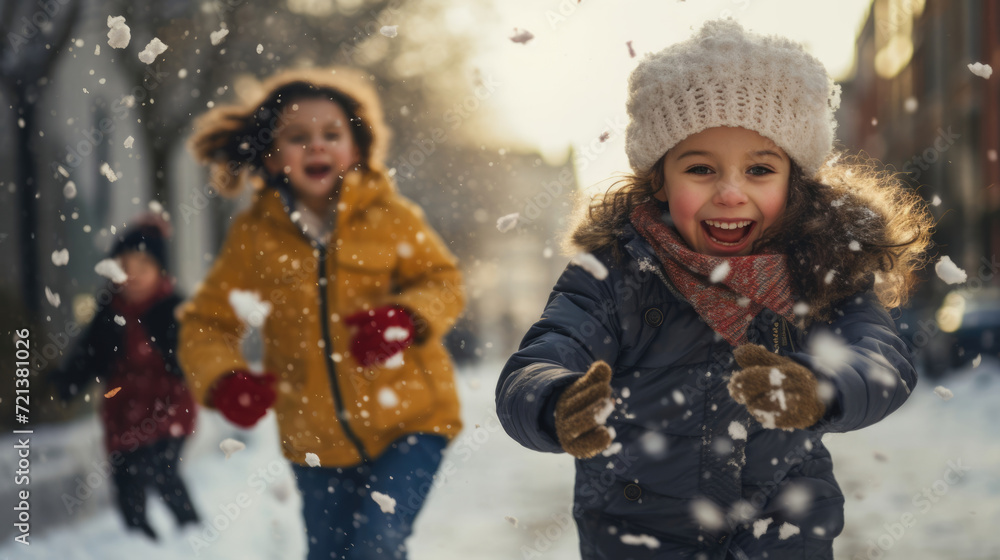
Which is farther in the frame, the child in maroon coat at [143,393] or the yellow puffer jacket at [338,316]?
the child in maroon coat at [143,393]

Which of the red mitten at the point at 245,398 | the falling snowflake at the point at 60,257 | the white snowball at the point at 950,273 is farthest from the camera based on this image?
the falling snowflake at the point at 60,257

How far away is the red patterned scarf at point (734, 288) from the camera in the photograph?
1.98 meters

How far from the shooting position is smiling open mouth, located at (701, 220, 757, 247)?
2.13 meters

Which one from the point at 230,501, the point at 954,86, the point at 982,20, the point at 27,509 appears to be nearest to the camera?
the point at 27,509

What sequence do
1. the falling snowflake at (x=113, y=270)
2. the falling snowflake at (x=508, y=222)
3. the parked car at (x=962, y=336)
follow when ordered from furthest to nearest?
the parked car at (x=962, y=336) → the falling snowflake at (x=113, y=270) → the falling snowflake at (x=508, y=222)

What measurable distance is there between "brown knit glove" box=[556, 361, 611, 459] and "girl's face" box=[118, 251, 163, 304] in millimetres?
3959

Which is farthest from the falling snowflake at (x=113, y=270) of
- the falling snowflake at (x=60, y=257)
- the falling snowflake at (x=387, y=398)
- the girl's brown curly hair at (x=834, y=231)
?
the girl's brown curly hair at (x=834, y=231)

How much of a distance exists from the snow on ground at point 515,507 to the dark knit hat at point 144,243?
51.9 inches

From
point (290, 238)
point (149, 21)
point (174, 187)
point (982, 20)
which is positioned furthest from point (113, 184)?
point (982, 20)

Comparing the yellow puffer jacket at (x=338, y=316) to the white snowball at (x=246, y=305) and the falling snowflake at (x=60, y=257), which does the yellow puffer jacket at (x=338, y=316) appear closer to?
the white snowball at (x=246, y=305)

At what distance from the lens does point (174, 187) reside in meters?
9.39

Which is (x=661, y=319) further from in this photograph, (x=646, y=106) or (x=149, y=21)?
(x=149, y=21)

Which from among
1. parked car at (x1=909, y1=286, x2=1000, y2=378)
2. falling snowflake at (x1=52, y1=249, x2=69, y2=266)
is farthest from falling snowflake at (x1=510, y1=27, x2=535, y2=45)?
parked car at (x1=909, y1=286, x2=1000, y2=378)

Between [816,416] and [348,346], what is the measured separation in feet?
6.32
